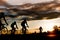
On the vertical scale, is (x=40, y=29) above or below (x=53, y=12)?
below

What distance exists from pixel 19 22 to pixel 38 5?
18.7 inches

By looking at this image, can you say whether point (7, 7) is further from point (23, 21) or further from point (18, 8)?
point (23, 21)

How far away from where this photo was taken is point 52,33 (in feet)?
6.77

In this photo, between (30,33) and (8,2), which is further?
(30,33)

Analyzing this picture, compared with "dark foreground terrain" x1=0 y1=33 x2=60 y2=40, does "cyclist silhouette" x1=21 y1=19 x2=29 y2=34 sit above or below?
above

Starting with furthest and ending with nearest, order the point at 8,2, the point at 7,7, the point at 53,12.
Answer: the point at 53,12, the point at 7,7, the point at 8,2

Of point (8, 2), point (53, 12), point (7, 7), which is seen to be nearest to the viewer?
point (8, 2)

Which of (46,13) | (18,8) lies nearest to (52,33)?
(46,13)

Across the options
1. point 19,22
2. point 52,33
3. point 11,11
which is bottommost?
point 52,33

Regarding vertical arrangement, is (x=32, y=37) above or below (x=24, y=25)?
below

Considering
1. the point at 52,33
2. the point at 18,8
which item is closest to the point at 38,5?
the point at 18,8

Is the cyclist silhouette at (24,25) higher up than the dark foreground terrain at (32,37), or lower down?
higher up

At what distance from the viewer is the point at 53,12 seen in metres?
1.95

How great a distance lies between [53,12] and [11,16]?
0.59 m
